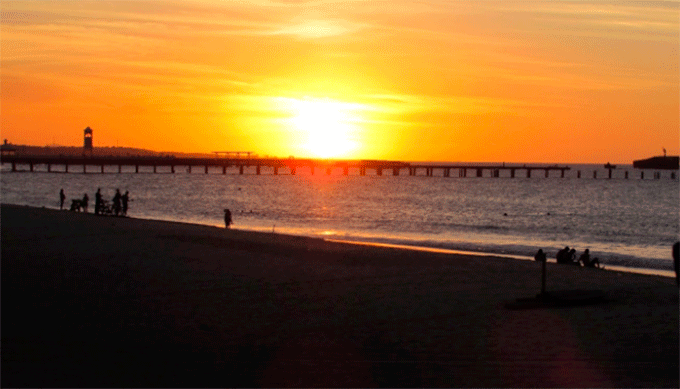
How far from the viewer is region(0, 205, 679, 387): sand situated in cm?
764

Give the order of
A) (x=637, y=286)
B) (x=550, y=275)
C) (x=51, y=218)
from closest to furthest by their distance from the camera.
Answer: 1. (x=637, y=286)
2. (x=550, y=275)
3. (x=51, y=218)

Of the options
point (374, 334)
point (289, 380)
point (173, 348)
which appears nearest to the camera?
point (289, 380)

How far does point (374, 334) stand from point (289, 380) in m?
2.41

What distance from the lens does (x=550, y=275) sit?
50.5 ft

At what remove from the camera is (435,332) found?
31.7 feet

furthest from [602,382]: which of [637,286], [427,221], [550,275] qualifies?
[427,221]

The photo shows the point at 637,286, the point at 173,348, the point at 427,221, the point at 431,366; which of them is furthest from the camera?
the point at 427,221

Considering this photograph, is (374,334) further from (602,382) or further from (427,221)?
(427,221)

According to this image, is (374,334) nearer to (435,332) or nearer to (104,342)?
(435,332)

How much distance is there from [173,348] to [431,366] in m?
3.22

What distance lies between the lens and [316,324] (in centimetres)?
1014

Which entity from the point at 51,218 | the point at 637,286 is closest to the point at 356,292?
the point at 637,286

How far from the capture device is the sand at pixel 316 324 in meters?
7.64

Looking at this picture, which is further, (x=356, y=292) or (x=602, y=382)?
(x=356, y=292)
